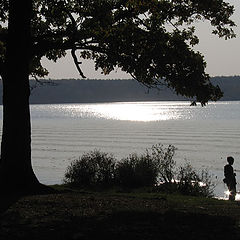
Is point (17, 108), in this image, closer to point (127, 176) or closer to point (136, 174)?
point (127, 176)

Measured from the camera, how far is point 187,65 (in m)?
19.6

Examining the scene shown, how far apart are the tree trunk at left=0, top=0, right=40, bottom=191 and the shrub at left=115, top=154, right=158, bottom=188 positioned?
681 centimetres

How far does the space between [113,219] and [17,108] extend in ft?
22.2

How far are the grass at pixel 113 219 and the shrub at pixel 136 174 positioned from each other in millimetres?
8033

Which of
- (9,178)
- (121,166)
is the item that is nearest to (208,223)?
(9,178)

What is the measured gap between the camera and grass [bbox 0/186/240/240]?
36.1ft

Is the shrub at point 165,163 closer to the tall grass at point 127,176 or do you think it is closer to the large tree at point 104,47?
the tall grass at point 127,176

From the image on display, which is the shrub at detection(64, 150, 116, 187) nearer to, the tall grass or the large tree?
the tall grass

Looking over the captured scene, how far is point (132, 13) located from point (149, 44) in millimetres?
1453

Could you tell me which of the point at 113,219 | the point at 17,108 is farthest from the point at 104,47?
the point at 113,219

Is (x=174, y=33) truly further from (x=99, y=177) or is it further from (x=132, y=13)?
(x=99, y=177)

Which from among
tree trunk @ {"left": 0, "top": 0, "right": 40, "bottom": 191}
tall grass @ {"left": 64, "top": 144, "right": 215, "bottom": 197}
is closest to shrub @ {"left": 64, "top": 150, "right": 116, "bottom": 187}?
tall grass @ {"left": 64, "top": 144, "right": 215, "bottom": 197}

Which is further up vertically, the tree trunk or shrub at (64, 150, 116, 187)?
the tree trunk

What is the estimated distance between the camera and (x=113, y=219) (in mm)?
12430
